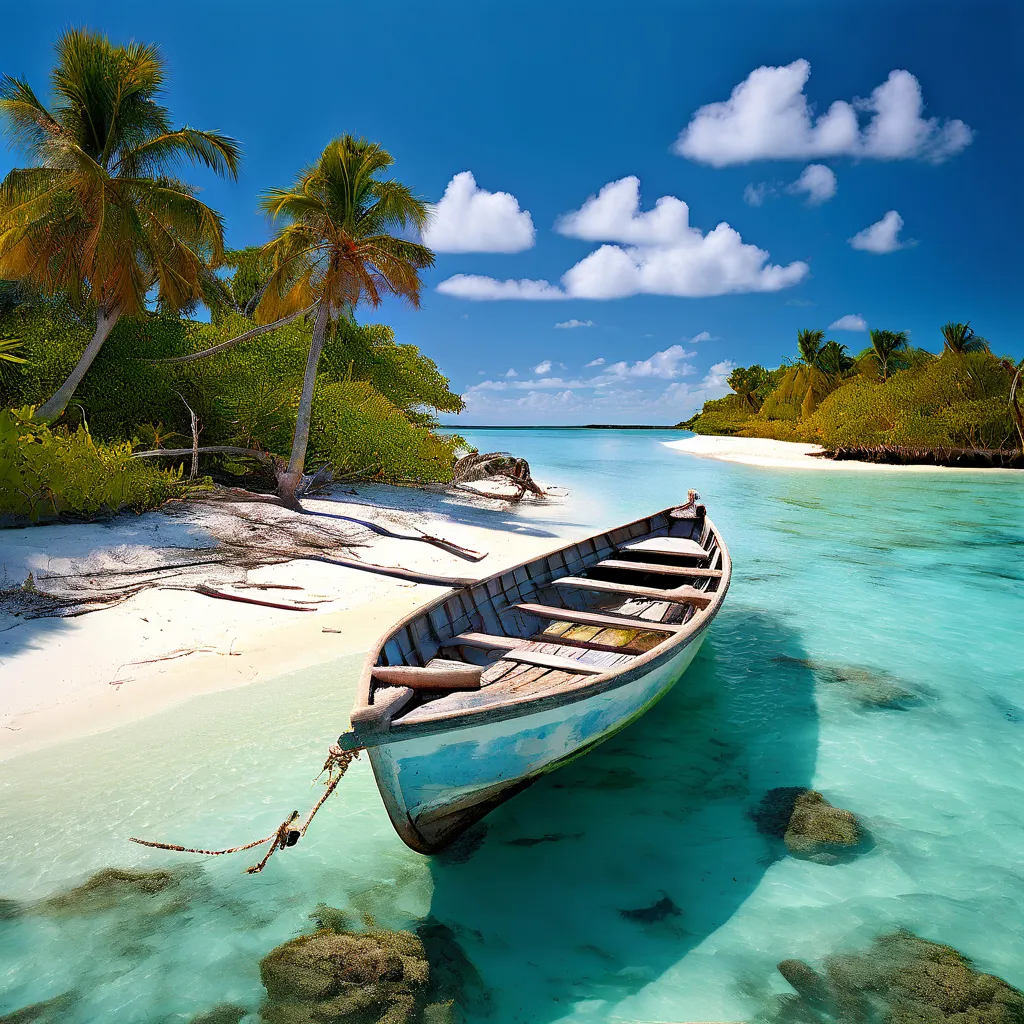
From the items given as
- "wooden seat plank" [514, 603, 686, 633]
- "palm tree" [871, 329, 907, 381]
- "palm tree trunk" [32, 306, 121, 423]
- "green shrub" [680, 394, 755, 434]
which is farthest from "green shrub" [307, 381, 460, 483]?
"green shrub" [680, 394, 755, 434]

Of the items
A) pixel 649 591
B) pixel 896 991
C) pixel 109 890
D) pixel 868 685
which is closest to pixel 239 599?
pixel 109 890

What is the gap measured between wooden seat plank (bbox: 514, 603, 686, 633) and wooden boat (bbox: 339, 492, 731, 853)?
0.6 inches

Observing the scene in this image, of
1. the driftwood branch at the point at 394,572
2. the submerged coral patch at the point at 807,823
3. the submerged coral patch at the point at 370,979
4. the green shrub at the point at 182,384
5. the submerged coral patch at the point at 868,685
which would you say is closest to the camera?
the submerged coral patch at the point at 370,979

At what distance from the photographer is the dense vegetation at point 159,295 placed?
39.3ft

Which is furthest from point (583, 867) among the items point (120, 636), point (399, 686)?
point (120, 636)

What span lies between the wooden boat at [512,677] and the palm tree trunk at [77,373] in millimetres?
9504

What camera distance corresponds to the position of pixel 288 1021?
9.27 feet

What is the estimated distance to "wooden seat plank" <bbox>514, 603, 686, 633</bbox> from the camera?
5438 mm

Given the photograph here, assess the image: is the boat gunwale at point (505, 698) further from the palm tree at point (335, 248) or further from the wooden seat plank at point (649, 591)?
the palm tree at point (335, 248)

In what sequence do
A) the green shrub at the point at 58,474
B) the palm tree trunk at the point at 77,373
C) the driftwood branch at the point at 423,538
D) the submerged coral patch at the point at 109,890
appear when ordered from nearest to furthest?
the submerged coral patch at the point at 109,890 → the green shrub at the point at 58,474 → the driftwood branch at the point at 423,538 → the palm tree trunk at the point at 77,373

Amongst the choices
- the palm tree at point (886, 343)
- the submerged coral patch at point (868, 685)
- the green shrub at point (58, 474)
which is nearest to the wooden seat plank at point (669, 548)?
the submerged coral patch at point (868, 685)

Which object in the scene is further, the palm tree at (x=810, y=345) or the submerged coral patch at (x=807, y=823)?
the palm tree at (x=810, y=345)

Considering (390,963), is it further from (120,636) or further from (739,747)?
(120,636)

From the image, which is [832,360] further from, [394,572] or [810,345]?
[394,572]
